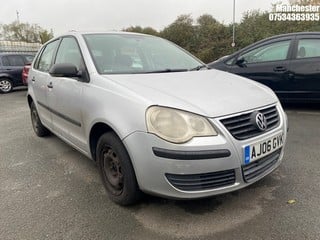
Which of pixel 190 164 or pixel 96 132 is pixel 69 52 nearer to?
pixel 96 132

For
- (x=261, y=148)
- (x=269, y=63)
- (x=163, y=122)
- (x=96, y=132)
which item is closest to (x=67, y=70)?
(x=96, y=132)

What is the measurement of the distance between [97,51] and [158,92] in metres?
1.10

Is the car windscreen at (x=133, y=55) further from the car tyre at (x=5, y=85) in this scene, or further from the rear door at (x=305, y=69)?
the car tyre at (x=5, y=85)

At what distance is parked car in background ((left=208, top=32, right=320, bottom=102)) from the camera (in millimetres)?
5480

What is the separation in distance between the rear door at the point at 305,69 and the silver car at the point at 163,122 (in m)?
2.85

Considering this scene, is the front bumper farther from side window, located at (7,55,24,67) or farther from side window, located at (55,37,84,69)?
side window, located at (7,55,24,67)

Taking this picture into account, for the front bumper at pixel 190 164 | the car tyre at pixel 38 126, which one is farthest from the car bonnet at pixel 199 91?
the car tyre at pixel 38 126

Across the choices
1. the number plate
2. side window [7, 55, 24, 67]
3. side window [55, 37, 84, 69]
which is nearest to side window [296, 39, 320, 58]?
the number plate

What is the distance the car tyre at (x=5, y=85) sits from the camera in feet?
37.4

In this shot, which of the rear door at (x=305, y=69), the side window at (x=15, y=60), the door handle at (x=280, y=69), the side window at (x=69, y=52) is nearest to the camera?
the side window at (x=69, y=52)

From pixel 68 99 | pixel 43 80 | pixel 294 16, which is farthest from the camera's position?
pixel 294 16

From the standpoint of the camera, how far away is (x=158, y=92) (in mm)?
2457

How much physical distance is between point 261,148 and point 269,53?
13.0 feet

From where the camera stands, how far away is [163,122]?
2.26 meters
